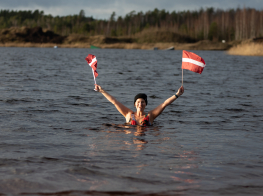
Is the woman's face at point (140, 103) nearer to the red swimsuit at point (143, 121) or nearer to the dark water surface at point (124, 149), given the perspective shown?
the red swimsuit at point (143, 121)

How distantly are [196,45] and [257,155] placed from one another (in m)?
102

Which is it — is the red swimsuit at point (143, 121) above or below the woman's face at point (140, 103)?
below

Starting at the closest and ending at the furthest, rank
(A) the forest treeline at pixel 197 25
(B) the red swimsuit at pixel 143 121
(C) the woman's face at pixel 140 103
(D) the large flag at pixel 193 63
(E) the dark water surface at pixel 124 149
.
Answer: (E) the dark water surface at pixel 124 149, (D) the large flag at pixel 193 63, (C) the woman's face at pixel 140 103, (B) the red swimsuit at pixel 143 121, (A) the forest treeline at pixel 197 25

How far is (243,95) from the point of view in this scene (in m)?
18.0

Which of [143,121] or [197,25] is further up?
[197,25]

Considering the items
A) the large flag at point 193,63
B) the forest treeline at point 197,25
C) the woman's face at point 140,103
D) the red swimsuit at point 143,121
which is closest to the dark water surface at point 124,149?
the red swimsuit at point 143,121

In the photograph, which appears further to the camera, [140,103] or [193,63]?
[140,103]

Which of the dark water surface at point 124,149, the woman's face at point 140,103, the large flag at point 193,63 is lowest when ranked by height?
the dark water surface at point 124,149

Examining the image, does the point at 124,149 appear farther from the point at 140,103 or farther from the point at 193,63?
the point at 193,63

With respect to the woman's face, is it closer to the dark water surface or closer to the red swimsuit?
the red swimsuit

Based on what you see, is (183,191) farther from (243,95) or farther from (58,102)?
(243,95)

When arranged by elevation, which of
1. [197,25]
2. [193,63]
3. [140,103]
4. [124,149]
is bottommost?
[124,149]

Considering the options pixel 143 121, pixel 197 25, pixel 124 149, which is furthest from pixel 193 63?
pixel 197 25

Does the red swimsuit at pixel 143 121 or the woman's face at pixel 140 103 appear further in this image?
the red swimsuit at pixel 143 121
